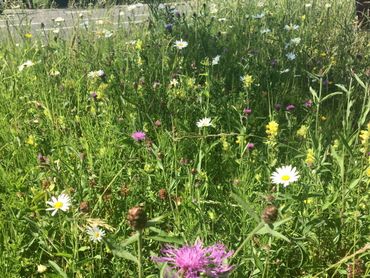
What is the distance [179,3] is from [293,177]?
Answer: 3.35 meters

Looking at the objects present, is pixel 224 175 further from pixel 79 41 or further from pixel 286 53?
pixel 79 41

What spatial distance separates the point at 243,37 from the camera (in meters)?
3.58

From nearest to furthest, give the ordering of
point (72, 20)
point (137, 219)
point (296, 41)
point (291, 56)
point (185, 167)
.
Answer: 1. point (137, 219)
2. point (185, 167)
3. point (291, 56)
4. point (296, 41)
5. point (72, 20)

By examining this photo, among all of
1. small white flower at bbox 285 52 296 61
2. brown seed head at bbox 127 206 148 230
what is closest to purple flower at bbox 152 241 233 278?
brown seed head at bbox 127 206 148 230

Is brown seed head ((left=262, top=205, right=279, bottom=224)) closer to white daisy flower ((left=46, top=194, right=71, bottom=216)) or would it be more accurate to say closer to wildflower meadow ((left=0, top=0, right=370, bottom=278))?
wildflower meadow ((left=0, top=0, right=370, bottom=278))

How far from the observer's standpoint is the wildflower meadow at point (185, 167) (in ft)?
4.45

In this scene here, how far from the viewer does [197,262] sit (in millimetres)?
872

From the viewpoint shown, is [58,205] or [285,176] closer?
[58,205]

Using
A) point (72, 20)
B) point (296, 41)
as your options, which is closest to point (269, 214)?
point (296, 41)

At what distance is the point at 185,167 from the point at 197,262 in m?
0.92

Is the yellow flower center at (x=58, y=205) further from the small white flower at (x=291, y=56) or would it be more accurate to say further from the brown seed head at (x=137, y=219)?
the small white flower at (x=291, y=56)

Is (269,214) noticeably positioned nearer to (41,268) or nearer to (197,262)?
(197,262)

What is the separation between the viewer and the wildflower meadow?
1.36 meters

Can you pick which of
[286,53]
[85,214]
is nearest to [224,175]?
[85,214]
